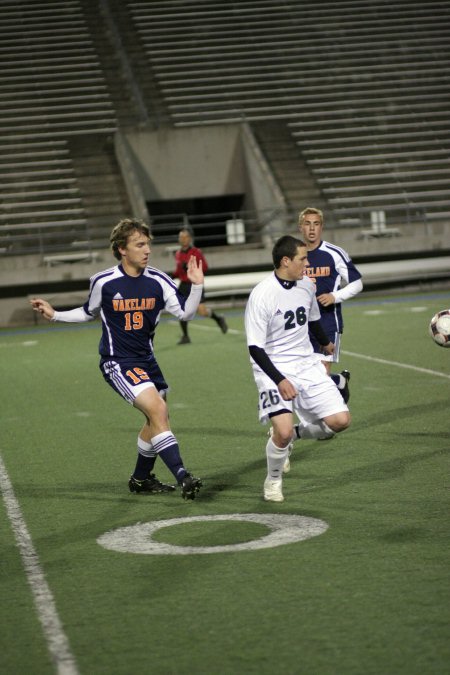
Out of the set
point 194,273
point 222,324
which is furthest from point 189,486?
point 222,324

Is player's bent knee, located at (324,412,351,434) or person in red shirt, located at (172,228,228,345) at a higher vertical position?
person in red shirt, located at (172,228,228,345)

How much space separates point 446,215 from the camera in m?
27.7

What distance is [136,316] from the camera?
7.01 metres

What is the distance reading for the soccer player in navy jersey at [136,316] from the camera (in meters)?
6.90

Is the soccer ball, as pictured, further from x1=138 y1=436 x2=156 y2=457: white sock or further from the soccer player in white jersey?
x1=138 y1=436 x2=156 y2=457: white sock

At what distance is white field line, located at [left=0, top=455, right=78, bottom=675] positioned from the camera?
4203 millimetres

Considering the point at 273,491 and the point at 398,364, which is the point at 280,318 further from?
the point at 398,364

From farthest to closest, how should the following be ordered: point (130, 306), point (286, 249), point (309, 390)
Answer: point (130, 306), point (309, 390), point (286, 249)

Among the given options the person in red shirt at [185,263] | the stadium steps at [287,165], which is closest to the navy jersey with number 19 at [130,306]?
the person in red shirt at [185,263]

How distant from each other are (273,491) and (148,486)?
0.97m

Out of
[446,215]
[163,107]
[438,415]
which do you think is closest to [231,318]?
[446,215]

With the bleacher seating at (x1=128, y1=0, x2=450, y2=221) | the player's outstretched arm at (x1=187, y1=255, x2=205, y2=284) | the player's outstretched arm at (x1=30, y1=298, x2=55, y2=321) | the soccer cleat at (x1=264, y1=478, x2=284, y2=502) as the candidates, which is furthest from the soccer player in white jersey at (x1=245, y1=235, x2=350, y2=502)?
the bleacher seating at (x1=128, y1=0, x2=450, y2=221)

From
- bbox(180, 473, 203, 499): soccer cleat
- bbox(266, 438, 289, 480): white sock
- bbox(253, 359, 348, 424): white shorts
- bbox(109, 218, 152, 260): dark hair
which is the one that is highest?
bbox(109, 218, 152, 260): dark hair

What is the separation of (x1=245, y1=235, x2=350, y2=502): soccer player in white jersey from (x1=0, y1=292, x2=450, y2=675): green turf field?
1.41 ft
